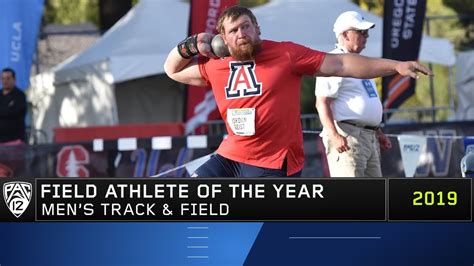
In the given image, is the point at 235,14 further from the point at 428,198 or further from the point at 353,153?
the point at 353,153

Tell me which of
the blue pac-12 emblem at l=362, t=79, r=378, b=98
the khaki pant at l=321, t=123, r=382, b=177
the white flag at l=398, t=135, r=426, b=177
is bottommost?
the white flag at l=398, t=135, r=426, b=177

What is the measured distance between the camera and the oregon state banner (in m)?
18.7

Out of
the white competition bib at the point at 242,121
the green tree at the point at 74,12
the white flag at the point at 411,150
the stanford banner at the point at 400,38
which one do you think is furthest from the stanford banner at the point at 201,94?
the green tree at the point at 74,12

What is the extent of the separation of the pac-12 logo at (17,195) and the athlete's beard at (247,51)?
1.80m

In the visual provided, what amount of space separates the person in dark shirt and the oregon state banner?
72.9 inches

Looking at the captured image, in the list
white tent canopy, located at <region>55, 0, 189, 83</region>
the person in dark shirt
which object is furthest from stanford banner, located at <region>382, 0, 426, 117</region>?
the person in dark shirt

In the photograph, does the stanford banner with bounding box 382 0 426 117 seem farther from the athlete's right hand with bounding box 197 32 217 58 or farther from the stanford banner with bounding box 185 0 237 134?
the athlete's right hand with bounding box 197 32 217 58

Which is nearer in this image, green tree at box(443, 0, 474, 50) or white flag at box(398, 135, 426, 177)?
white flag at box(398, 135, 426, 177)

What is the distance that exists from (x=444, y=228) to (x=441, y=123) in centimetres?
935


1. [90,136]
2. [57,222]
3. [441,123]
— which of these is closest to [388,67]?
[57,222]

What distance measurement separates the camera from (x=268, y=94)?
24.3 feet

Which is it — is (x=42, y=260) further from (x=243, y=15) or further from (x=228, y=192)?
(x=243, y=15)

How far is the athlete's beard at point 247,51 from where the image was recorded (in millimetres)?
7255

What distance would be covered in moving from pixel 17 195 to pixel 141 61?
47.8 ft
